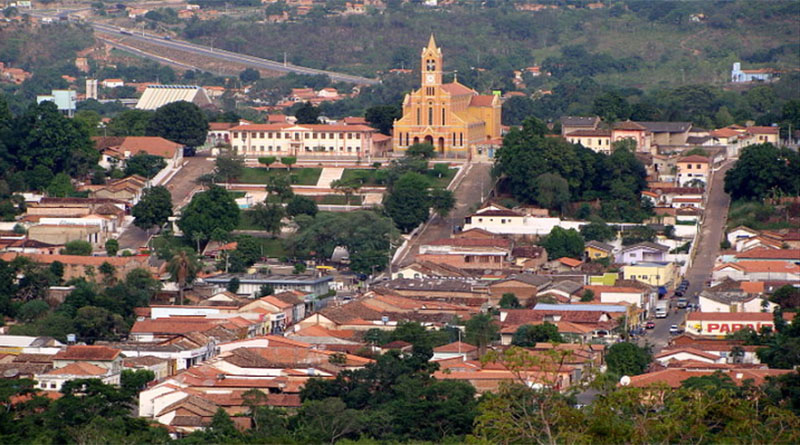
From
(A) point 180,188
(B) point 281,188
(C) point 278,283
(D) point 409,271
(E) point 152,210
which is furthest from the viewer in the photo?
(A) point 180,188

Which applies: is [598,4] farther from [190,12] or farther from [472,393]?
[472,393]

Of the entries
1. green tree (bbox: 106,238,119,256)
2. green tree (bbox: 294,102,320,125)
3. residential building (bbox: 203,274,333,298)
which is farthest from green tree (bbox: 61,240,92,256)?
green tree (bbox: 294,102,320,125)

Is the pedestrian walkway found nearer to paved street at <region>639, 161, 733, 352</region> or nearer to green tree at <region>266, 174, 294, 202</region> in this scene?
green tree at <region>266, 174, 294, 202</region>

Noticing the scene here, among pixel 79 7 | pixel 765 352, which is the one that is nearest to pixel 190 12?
pixel 79 7

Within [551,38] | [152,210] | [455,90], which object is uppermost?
[551,38]

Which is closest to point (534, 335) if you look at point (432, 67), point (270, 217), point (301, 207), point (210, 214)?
point (270, 217)

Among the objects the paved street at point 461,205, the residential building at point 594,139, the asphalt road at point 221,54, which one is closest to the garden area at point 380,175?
the paved street at point 461,205

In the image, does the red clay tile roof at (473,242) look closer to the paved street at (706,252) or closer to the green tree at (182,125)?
the paved street at (706,252)

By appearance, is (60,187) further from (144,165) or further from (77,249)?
(77,249)
